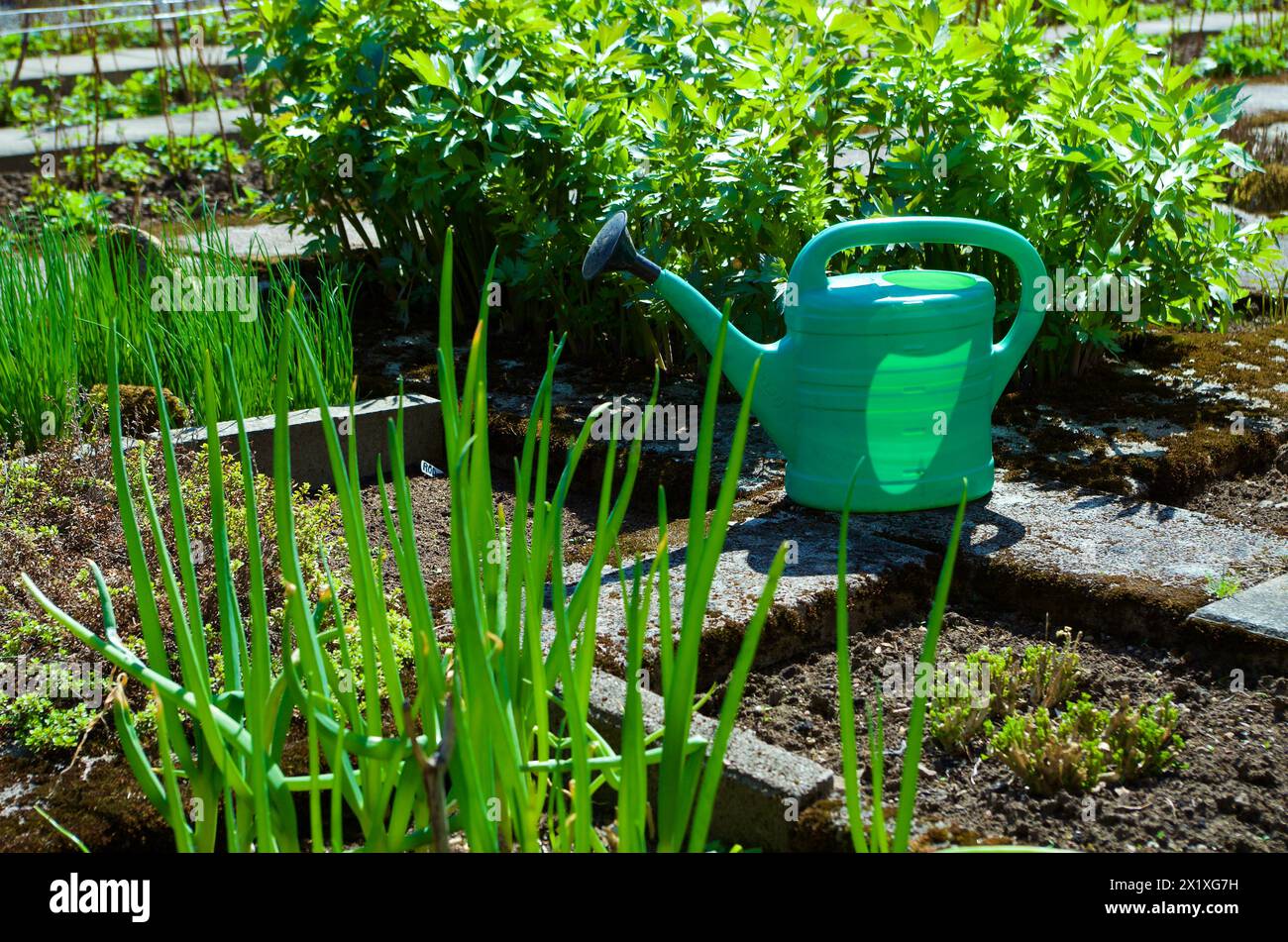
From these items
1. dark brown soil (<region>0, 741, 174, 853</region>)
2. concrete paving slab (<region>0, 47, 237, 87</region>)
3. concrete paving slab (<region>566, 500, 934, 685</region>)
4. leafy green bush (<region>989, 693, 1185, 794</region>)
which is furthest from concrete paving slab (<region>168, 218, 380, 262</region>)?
concrete paving slab (<region>0, 47, 237, 87</region>)

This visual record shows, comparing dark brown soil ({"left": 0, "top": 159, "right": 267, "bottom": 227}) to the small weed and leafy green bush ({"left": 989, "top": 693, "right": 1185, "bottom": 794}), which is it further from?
leafy green bush ({"left": 989, "top": 693, "right": 1185, "bottom": 794})

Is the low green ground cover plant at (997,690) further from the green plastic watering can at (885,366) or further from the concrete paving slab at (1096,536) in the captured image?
the green plastic watering can at (885,366)

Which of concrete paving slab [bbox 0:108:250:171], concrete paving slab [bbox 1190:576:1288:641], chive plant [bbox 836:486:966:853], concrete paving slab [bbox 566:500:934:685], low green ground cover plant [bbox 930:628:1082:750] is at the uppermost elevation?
concrete paving slab [bbox 0:108:250:171]

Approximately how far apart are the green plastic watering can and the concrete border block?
82 centimetres

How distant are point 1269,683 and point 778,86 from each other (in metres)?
1.96

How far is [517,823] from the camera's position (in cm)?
133

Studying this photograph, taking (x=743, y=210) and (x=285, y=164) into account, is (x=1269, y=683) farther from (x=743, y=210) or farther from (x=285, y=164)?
(x=285, y=164)

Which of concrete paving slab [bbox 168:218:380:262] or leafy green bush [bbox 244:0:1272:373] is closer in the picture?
leafy green bush [bbox 244:0:1272:373]

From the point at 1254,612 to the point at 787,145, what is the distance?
170 centimetres

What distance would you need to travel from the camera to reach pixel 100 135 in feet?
26.7

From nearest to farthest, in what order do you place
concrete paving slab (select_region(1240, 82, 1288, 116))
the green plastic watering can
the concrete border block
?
the green plastic watering can
the concrete border block
concrete paving slab (select_region(1240, 82, 1288, 116))

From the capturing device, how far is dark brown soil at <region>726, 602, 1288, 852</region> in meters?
1.74

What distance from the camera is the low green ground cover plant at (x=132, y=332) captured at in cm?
299

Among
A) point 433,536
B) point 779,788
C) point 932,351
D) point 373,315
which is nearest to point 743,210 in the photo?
point 932,351
